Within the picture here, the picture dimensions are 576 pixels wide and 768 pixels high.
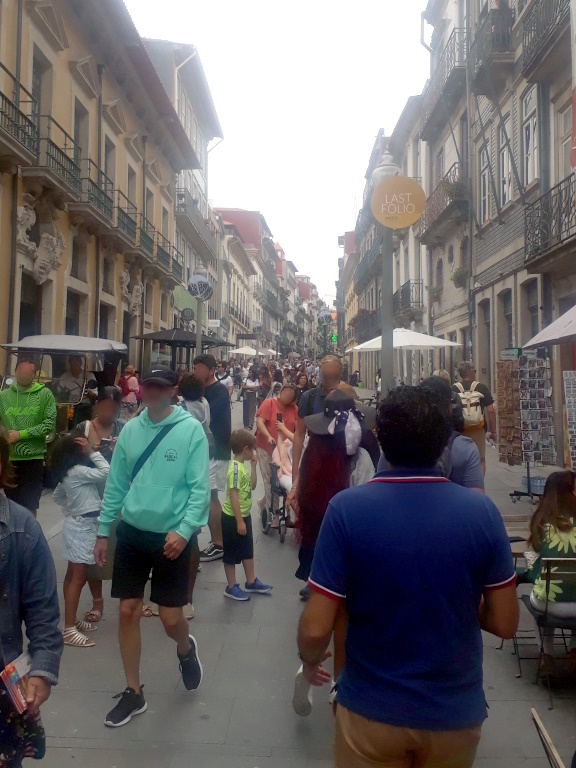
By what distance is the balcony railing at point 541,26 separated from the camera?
1179 centimetres

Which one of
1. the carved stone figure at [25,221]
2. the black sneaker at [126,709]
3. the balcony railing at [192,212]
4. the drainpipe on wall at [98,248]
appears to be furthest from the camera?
the balcony railing at [192,212]

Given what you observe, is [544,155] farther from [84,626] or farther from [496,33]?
[84,626]

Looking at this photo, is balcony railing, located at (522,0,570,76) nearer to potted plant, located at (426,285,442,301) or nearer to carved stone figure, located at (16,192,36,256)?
carved stone figure, located at (16,192,36,256)

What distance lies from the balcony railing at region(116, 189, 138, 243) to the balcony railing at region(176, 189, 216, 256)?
7575 millimetres

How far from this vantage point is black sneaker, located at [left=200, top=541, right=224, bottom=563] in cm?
696

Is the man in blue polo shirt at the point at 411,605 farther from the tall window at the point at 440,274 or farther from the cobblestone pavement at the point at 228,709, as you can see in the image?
the tall window at the point at 440,274

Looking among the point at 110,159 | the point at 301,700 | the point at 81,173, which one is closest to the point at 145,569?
the point at 301,700

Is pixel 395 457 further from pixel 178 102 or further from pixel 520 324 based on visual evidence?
pixel 178 102

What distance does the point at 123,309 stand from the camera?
949 inches

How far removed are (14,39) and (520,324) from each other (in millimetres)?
12206

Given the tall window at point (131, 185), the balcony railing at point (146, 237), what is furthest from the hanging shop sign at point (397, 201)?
the tall window at point (131, 185)

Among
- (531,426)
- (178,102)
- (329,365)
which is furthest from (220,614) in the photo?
(178,102)

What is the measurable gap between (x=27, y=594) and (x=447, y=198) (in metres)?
20.6

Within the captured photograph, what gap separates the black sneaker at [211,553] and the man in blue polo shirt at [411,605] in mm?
5015
